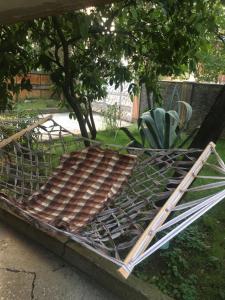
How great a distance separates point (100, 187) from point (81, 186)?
0.46 ft

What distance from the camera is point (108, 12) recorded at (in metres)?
2.51

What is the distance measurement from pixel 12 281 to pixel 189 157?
3.87 ft

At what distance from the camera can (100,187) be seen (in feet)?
6.94

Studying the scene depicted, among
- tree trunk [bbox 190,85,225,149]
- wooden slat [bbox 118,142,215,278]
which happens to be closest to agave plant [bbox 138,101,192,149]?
tree trunk [bbox 190,85,225,149]

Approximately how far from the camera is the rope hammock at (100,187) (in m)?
1.51

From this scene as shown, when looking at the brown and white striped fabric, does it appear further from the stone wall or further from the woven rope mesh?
the stone wall

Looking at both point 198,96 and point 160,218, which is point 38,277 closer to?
point 160,218

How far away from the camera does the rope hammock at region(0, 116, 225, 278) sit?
1.51 metres

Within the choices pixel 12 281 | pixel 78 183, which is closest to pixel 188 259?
pixel 78 183

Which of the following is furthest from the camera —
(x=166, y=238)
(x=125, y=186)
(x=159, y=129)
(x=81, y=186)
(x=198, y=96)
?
(x=198, y=96)

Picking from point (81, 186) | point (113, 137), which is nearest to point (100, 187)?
point (81, 186)

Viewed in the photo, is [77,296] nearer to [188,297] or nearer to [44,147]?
[188,297]

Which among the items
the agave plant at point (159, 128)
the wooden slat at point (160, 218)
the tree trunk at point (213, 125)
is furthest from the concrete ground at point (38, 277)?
the agave plant at point (159, 128)

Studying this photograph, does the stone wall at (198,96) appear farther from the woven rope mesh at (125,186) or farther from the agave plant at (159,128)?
the woven rope mesh at (125,186)
